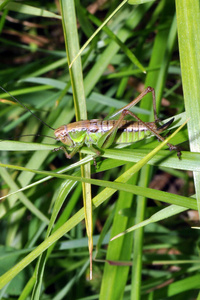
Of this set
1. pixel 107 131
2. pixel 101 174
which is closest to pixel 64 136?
pixel 107 131

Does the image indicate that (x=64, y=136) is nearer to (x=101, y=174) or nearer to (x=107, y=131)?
(x=107, y=131)

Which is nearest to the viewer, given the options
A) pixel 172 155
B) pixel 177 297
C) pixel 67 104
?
pixel 172 155

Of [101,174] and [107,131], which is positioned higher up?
[107,131]

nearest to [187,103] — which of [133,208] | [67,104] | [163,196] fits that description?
[163,196]

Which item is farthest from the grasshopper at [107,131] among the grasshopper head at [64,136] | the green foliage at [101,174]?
the green foliage at [101,174]

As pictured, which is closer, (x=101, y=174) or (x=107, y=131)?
(x=107, y=131)

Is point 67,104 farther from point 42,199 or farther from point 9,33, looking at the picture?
point 9,33
